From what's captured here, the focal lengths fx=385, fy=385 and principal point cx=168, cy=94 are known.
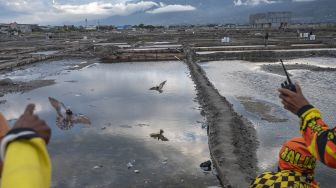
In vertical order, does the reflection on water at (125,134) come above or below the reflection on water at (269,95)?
below

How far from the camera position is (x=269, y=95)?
16.8 m

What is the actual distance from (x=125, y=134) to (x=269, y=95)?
8043mm

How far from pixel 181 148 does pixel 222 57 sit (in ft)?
77.2

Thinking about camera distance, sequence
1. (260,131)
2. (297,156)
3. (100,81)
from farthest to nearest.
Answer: (100,81) → (260,131) → (297,156)

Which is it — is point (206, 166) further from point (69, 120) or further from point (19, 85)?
point (19, 85)

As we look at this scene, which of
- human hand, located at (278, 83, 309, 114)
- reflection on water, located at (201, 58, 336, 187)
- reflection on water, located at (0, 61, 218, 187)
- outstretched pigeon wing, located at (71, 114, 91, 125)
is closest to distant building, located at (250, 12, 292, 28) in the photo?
reflection on water, located at (201, 58, 336, 187)

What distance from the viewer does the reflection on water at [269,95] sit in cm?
941

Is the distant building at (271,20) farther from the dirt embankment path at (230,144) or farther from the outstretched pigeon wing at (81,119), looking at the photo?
the outstretched pigeon wing at (81,119)

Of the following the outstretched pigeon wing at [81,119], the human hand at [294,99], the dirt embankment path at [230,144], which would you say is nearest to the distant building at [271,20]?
the dirt embankment path at [230,144]

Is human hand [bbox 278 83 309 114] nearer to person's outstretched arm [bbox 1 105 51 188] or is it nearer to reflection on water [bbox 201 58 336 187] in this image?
person's outstretched arm [bbox 1 105 51 188]

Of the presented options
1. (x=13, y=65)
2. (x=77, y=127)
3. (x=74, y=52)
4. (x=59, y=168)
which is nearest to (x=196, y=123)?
(x=77, y=127)

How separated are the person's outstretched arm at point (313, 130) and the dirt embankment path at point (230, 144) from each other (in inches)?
195

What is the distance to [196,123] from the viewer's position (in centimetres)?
1225

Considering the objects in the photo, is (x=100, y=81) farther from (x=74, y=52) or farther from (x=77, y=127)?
(x=74, y=52)
